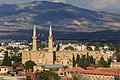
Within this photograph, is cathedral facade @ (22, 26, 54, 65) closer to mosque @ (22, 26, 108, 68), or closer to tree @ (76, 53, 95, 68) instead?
mosque @ (22, 26, 108, 68)

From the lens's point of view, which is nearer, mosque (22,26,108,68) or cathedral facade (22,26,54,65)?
mosque (22,26,108,68)

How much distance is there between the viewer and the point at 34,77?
4075 centimetres

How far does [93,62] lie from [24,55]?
361 inches

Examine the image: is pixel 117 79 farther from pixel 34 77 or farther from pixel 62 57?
pixel 62 57

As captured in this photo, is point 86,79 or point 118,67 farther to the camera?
point 118,67

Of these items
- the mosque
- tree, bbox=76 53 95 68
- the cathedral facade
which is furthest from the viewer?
the cathedral facade

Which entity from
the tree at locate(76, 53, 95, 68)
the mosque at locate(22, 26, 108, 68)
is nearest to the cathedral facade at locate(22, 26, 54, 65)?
the mosque at locate(22, 26, 108, 68)

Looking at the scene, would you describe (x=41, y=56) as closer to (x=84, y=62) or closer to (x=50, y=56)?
(x=50, y=56)

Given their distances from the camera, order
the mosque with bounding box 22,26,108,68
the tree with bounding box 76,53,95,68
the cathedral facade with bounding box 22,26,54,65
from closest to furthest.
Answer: the tree with bounding box 76,53,95,68
the mosque with bounding box 22,26,108,68
the cathedral facade with bounding box 22,26,54,65

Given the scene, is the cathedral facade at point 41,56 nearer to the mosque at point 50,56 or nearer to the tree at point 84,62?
the mosque at point 50,56

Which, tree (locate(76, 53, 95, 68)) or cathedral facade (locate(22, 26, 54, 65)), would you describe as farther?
cathedral facade (locate(22, 26, 54, 65))

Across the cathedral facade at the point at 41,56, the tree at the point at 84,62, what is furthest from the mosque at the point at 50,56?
the tree at the point at 84,62

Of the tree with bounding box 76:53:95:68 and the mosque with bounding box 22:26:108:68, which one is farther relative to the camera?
the mosque with bounding box 22:26:108:68

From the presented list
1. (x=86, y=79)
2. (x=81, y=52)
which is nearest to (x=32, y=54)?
(x=81, y=52)
